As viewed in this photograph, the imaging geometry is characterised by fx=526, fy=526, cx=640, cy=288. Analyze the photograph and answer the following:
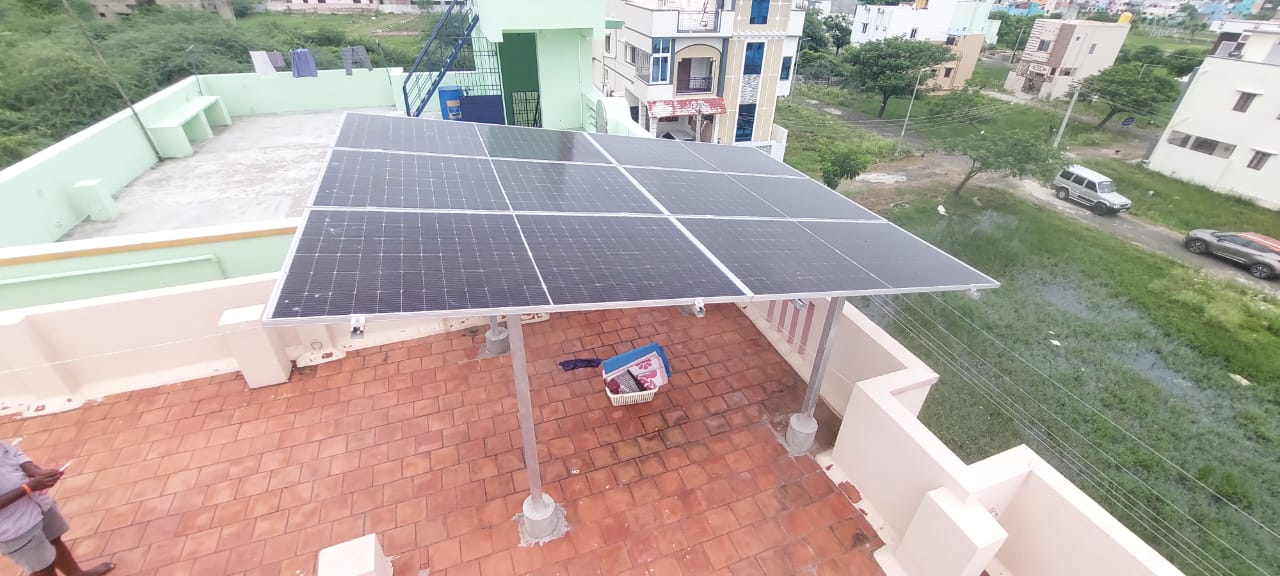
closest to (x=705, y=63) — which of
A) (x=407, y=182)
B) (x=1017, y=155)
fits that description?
(x=1017, y=155)

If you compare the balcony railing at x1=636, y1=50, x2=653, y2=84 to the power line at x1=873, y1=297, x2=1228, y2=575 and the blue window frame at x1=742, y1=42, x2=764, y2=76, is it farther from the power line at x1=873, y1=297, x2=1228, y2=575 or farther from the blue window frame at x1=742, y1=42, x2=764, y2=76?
the power line at x1=873, y1=297, x2=1228, y2=575

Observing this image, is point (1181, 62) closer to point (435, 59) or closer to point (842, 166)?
point (842, 166)

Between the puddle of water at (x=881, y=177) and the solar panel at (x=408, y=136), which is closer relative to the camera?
the solar panel at (x=408, y=136)

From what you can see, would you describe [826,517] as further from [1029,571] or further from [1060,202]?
[1060,202]

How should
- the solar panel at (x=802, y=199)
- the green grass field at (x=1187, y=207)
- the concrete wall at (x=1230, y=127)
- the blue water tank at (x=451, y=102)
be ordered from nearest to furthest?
the solar panel at (x=802, y=199) → the blue water tank at (x=451, y=102) → the green grass field at (x=1187, y=207) → the concrete wall at (x=1230, y=127)

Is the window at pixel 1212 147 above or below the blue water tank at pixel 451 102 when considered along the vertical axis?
below

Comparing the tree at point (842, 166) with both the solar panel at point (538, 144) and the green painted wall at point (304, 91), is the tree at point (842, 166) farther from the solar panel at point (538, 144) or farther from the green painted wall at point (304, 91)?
the solar panel at point (538, 144)

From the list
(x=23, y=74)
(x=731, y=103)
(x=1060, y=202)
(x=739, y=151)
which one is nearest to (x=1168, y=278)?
(x=1060, y=202)

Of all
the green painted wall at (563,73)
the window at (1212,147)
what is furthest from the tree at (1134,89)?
the green painted wall at (563,73)
